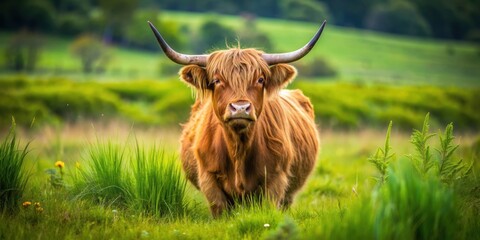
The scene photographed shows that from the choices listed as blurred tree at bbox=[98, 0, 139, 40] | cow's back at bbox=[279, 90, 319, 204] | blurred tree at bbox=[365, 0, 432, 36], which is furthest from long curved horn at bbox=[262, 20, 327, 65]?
blurred tree at bbox=[365, 0, 432, 36]

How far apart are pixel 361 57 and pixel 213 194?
53629 mm

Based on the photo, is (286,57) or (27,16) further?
(27,16)

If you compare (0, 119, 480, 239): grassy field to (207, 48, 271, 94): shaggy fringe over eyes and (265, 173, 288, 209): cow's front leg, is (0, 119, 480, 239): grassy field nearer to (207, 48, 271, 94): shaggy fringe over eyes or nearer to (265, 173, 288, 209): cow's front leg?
(265, 173, 288, 209): cow's front leg

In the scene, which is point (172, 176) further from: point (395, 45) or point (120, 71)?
point (395, 45)

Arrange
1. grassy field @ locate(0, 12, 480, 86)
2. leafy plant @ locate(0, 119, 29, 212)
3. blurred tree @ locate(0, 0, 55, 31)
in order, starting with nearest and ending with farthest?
1. leafy plant @ locate(0, 119, 29, 212)
2. grassy field @ locate(0, 12, 480, 86)
3. blurred tree @ locate(0, 0, 55, 31)

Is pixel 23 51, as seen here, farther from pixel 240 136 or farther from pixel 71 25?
pixel 240 136

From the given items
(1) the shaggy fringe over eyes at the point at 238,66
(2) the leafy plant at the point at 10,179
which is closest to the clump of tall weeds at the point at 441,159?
(1) the shaggy fringe over eyes at the point at 238,66

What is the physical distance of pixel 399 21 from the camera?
75.8 metres

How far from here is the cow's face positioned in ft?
17.8

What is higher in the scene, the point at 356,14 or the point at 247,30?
the point at 356,14

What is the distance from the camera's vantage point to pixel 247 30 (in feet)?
182

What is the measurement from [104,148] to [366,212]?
299 centimetres

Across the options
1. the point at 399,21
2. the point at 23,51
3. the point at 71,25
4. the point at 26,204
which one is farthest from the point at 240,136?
the point at 399,21

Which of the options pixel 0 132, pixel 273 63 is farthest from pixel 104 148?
pixel 0 132
